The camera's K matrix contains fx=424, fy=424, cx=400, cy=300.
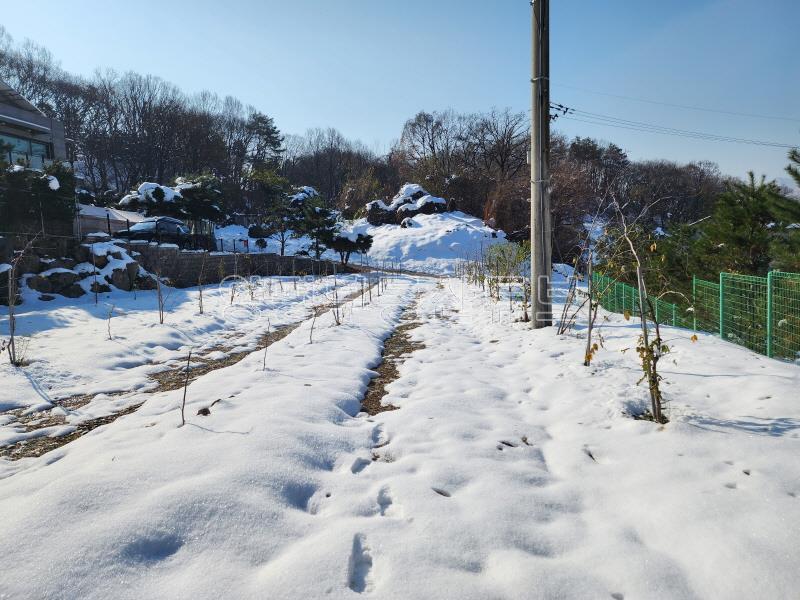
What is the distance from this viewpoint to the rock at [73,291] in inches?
374

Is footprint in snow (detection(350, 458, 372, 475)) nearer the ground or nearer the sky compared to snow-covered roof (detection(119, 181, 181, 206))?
nearer the ground

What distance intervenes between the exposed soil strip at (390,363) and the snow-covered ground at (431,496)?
157 millimetres

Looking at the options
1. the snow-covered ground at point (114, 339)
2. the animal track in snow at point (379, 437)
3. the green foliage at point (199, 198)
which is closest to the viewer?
the animal track in snow at point (379, 437)

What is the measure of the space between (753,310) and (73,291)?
12460 millimetres

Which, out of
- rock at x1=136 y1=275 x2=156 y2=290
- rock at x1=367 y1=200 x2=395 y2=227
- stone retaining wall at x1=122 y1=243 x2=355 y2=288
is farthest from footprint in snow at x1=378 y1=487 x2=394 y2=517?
rock at x1=367 y1=200 x2=395 y2=227

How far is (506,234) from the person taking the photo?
27.1 meters

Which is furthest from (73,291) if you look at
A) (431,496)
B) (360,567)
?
(360,567)

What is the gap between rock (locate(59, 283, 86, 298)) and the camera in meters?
9.49

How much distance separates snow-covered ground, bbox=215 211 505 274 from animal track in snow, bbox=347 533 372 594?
22.0 meters

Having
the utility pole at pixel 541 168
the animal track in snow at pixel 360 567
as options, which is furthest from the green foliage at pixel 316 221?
the animal track in snow at pixel 360 567

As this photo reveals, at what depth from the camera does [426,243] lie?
86.6 ft

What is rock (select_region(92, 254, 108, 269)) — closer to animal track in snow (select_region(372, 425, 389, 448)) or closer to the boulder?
the boulder

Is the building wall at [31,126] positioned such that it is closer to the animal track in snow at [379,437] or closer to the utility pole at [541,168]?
the utility pole at [541,168]

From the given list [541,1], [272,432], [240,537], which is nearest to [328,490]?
[240,537]
